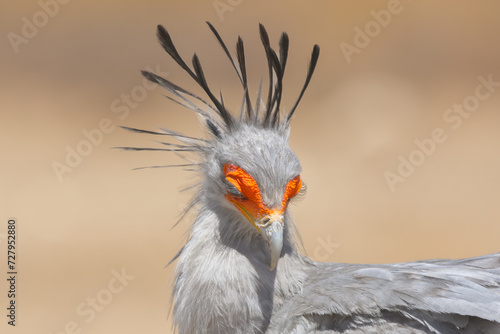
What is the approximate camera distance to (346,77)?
6.90 m

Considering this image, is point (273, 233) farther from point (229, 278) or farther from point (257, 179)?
point (229, 278)

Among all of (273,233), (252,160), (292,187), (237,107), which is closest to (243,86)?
(252,160)

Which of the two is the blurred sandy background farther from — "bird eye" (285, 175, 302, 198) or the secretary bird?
"bird eye" (285, 175, 302, 198)

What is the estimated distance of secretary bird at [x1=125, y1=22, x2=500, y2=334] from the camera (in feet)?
7.47

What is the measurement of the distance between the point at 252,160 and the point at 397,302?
0.77 m

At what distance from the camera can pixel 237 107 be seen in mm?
6473

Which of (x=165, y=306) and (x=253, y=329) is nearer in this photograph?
(x=253, y=329)

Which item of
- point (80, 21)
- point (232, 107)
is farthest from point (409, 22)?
point (80, 21)

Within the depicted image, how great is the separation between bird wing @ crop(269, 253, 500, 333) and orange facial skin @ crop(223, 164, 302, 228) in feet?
1.31

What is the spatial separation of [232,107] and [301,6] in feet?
5.38

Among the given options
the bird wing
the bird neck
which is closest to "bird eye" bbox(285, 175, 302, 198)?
the bird neck

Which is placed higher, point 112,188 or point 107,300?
point 112,188

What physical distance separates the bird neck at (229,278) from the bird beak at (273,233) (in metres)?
0.23

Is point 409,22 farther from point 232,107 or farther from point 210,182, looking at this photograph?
point 210,182
